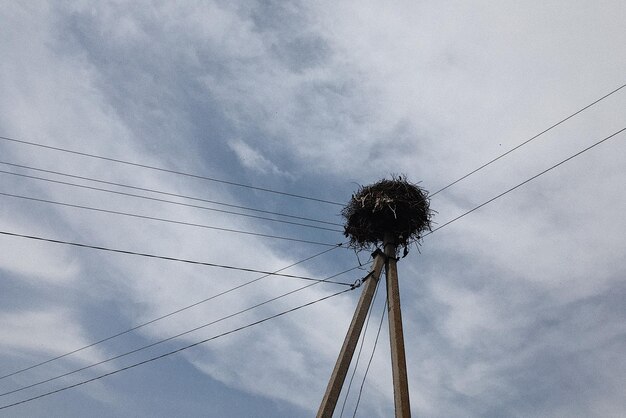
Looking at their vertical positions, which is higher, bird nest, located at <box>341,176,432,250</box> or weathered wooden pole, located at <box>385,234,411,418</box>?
bird nest, located at <box>341,176,432,250</box>

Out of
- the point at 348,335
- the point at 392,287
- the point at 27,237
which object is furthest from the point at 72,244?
the point at 392,287

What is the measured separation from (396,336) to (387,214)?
7.51 feet

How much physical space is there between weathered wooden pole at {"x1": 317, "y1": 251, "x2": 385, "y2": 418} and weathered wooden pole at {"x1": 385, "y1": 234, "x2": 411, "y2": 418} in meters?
0.19

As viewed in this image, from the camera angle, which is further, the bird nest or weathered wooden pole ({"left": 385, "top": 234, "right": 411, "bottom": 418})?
the bird nest

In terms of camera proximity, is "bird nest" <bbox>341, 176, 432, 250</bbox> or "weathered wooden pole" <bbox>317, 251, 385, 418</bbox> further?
"bird nest" <bbox>341, 176, 432, 250</bbox>

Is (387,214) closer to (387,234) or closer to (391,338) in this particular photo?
(387,234)

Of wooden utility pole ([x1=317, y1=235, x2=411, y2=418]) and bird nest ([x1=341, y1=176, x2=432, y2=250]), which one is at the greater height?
bird nest ([x1=341, y1=176, x2=432, y2=250])

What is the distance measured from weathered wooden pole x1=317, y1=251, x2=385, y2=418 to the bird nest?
25.8 inches

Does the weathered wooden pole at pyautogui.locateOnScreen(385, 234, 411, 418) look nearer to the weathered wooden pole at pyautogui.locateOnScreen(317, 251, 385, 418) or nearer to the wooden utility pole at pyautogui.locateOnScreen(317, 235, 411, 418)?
the wooden utility pole at pyautogui.locateOnScreen(317, 235, 411, 418)

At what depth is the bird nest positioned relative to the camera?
26.8 feet

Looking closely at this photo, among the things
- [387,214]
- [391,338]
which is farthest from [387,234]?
[391,338]

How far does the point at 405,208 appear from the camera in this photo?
8.27 metres

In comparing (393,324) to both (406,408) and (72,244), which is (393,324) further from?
(72,244)

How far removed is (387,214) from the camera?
8.17 m
